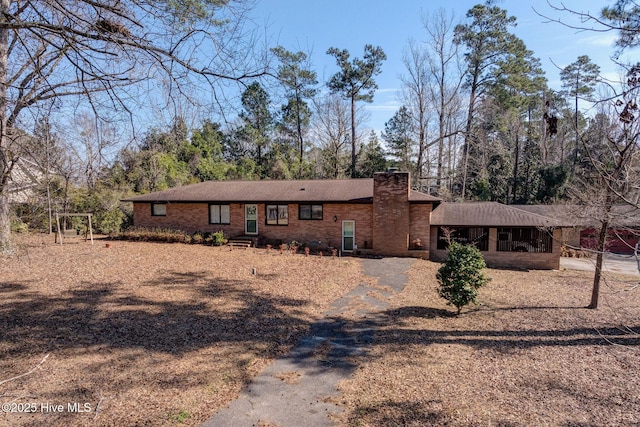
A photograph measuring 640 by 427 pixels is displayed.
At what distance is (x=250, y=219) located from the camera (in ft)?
64.8

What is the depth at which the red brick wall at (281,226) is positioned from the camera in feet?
59.7

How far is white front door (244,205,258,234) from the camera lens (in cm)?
1969

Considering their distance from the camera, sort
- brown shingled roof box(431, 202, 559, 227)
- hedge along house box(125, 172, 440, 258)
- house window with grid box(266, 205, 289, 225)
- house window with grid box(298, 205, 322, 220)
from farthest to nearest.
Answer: house window with grid box(266, 205, 289, 225) → house window with grid box(298, 205, 322, 220) → hedge along house box(125, 172, 440, 258) → brown shingled roof box(431, 202, 559, 227)

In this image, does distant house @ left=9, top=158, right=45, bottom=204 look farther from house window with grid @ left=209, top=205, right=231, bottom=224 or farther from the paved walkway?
house window with grid @ left=209, top=205, right=231, bottom=224

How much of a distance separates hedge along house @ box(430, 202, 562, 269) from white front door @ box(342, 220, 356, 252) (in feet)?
13.5

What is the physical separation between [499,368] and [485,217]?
530 inches

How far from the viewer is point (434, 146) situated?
105 feet

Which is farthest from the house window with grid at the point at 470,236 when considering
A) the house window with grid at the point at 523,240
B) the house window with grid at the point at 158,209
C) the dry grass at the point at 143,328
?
the house window with grid at the point at 158,209

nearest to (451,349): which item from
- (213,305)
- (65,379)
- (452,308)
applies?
(452,308)

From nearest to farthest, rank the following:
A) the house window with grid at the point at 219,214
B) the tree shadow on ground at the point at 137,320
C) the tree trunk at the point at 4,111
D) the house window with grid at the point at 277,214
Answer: the tree trunk at the point at 4,111, the tree shadow on ground at the point at 137,320, the house window with grid at the point at 277,214, the house window with grid at the point at 219,214

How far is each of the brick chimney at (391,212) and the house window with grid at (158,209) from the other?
12455mm

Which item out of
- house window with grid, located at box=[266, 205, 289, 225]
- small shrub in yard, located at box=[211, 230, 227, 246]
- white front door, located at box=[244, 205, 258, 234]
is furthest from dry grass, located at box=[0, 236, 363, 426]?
white front door, located at box=[244, 205, 258, 234]

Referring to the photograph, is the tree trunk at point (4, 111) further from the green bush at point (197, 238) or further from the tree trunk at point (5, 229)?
the green bush at point (197, 238)

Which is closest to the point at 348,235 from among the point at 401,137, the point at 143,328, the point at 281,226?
the point at 281,226
